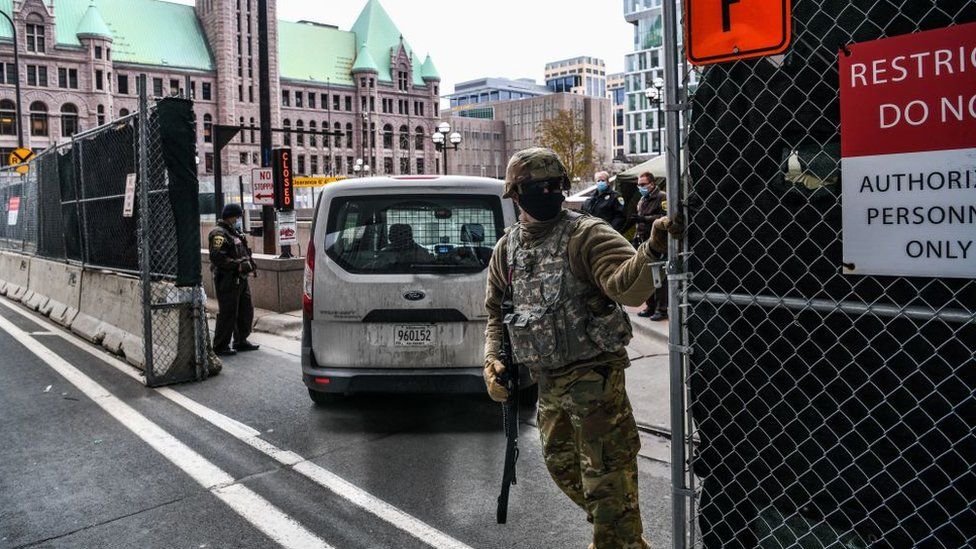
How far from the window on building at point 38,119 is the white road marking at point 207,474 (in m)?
96.1

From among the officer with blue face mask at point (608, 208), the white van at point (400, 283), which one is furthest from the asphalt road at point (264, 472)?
the officer with blue face mask at point (608, 208)

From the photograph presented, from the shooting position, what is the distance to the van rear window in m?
6.52

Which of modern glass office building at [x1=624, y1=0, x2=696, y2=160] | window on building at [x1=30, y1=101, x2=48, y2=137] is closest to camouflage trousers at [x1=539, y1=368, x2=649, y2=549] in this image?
window on building at [x1=30, y1=101, x2=48, y2=137]

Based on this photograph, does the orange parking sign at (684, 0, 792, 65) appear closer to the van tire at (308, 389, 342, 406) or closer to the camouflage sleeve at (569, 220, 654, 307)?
the camouflage sleeve at (569, 220, 654, 307)

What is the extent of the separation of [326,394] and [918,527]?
5541mm

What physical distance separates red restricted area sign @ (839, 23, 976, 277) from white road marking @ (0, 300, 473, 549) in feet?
8.78

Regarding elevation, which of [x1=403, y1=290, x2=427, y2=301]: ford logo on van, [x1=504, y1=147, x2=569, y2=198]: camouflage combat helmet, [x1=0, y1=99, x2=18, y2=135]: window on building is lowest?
[x1=403, y1=290, x2=427, y2=301]: ford logo on van

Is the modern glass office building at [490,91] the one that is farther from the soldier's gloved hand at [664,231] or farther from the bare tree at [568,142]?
the soldier's gloved hand at [664,231]

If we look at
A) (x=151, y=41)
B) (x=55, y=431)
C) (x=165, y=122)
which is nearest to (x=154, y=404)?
(x=55, y=431)

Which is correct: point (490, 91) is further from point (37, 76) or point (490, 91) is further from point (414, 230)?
point (414, 230)

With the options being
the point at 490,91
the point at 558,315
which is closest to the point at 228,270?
the point at 558,315

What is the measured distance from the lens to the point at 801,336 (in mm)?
2811

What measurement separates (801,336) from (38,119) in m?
104

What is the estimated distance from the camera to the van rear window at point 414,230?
6.52 metres
